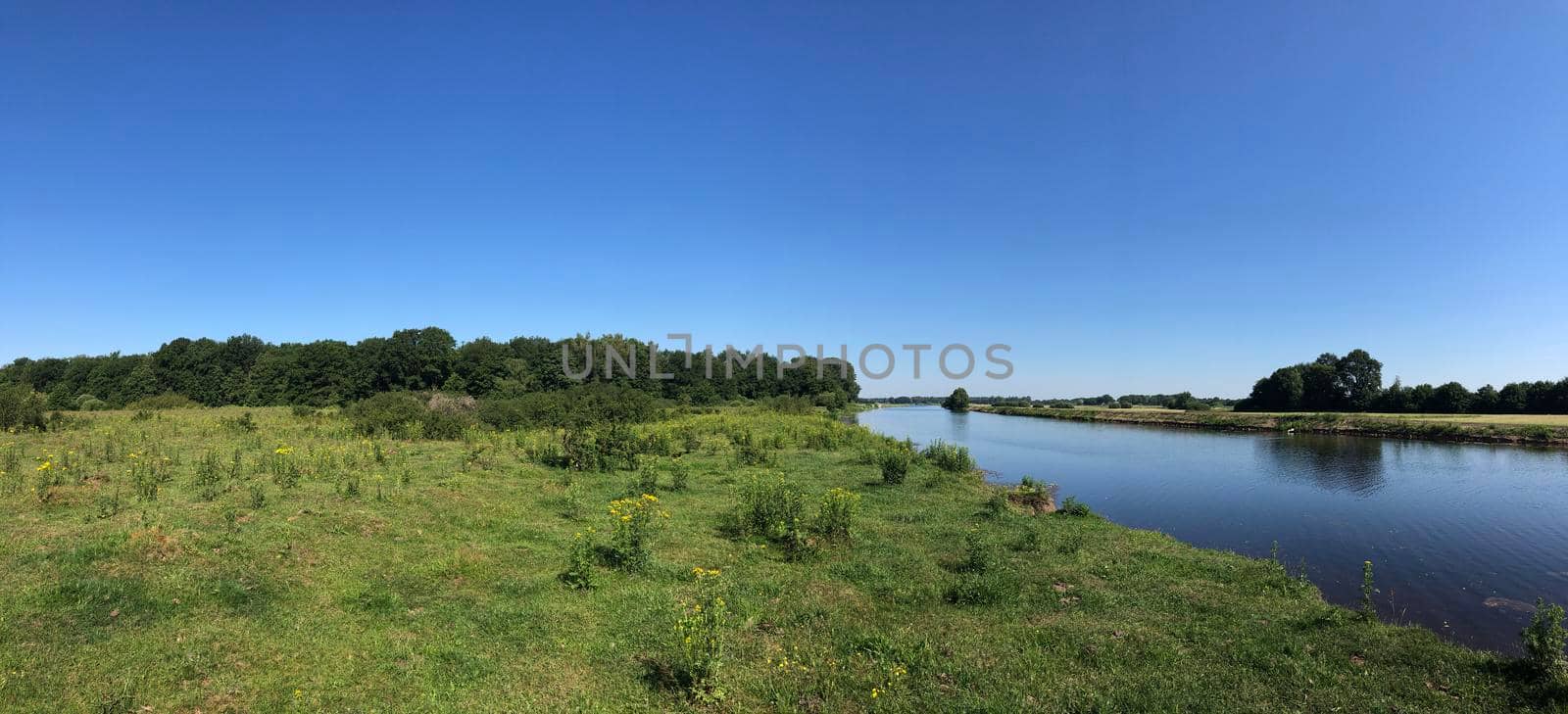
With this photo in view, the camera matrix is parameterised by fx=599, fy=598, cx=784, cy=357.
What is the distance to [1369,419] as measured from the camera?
59031mm

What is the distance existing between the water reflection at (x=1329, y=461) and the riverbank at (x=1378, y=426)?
4.88m

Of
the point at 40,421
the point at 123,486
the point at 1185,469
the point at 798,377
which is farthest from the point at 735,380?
the point at 123,486

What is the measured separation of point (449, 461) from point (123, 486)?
23.7ft

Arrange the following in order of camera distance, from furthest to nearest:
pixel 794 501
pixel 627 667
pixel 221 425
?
pixel 221 425, pixel 794 501, pixel 627 667

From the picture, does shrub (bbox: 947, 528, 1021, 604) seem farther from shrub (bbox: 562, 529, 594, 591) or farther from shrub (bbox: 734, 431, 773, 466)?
shrub (bbox: 734, 431, 773, 466)

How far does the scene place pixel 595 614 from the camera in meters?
8.33

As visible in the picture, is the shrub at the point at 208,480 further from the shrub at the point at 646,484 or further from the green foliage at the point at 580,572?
the shrub at the point at 646,484

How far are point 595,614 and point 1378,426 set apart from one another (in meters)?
73.4

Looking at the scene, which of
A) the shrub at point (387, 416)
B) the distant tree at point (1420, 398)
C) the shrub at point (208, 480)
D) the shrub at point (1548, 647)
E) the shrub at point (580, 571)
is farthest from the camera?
the distant tree at point (1420, 398)

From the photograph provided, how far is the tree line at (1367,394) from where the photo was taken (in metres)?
64.2

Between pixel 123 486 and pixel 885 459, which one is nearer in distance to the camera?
pixel 123 486

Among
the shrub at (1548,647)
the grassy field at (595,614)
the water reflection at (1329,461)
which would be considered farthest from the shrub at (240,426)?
the water reflection at (1329,461)

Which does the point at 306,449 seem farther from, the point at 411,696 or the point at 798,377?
the point at 798,377

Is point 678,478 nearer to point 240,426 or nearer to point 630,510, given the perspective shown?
point 630,510
